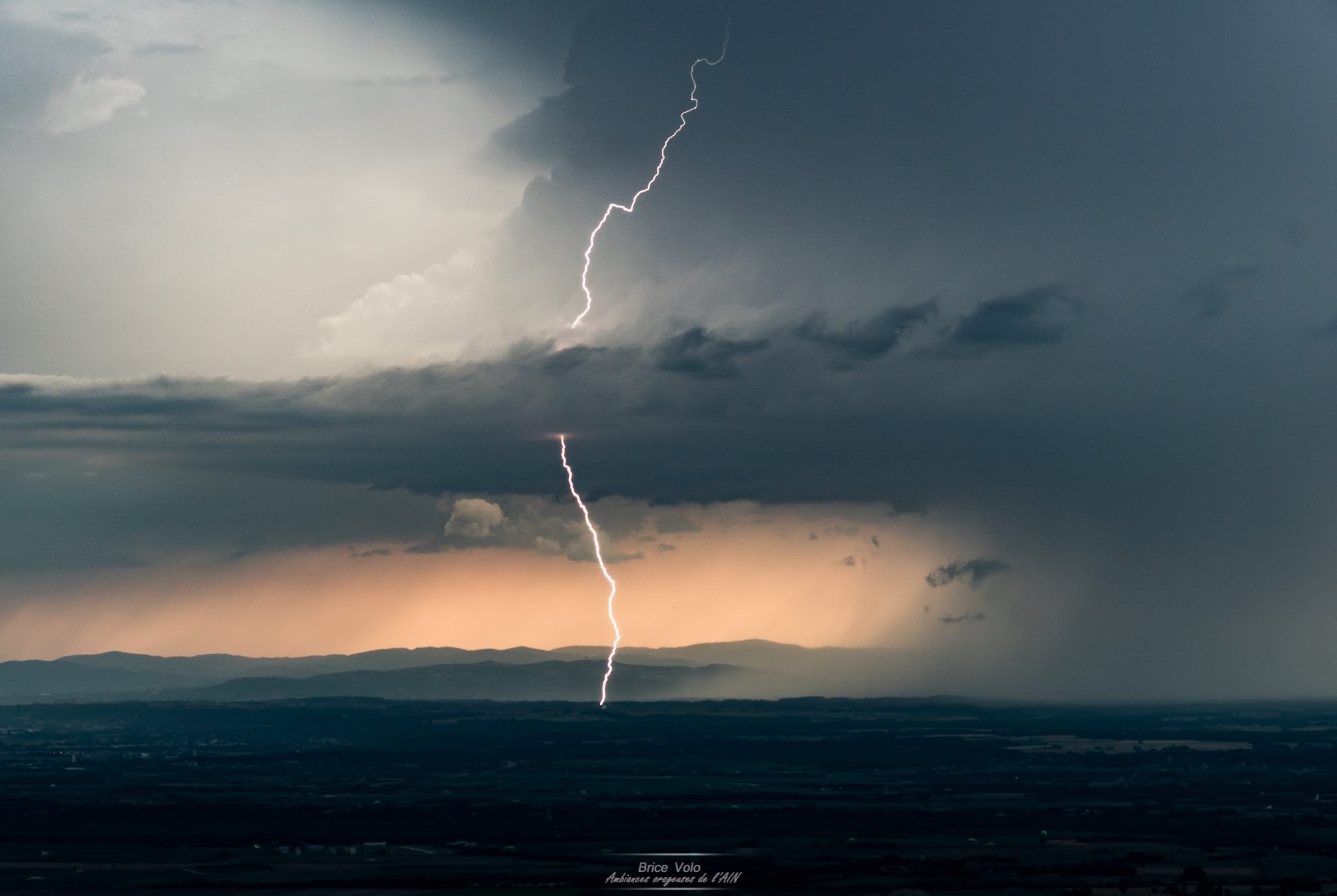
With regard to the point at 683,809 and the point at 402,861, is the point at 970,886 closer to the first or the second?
the point at 402,861

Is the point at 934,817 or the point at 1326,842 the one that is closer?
the point at 1326,842

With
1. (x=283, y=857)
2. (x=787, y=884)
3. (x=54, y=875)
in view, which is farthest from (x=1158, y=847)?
(x=54, y=875)

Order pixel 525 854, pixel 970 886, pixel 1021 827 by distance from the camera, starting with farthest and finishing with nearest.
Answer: pixel 1021 827 < pixel 525 854 < pixel 970 886

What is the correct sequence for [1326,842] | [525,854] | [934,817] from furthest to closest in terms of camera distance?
[934,817], [1326,842], [525,854]

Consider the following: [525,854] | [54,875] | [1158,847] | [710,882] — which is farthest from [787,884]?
[54,875]

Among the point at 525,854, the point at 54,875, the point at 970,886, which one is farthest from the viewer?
the point at 525,854

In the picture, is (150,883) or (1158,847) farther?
(1158,847)

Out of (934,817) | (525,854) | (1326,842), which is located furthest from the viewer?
(934,817)

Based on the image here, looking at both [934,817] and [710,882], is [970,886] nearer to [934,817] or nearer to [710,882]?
[710,882]
